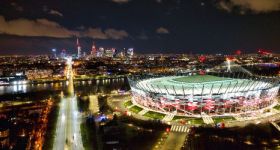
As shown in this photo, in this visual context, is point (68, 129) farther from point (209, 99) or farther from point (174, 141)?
point (209, 99)

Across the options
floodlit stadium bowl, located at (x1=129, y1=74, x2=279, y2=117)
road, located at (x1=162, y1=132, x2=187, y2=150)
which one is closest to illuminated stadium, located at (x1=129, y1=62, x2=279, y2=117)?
floodlit stadium bowl, located at (x1=129, y1=74, x2=279, y2=117)

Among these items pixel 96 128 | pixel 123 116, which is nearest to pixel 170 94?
pixel 123 116

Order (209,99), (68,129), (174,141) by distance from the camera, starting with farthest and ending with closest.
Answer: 1. (209,99)
2. (68,129)
3. (174,141)

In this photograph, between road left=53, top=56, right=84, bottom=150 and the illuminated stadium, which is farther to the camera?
the illuminated stadium

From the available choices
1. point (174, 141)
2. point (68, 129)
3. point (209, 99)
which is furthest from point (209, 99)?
point (68, 129)

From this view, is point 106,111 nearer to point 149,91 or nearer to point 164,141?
Answer: point 149,91

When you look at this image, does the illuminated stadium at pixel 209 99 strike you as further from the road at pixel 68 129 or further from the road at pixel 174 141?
the road at pixel 68 129

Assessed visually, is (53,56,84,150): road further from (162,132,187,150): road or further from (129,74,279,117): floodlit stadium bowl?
(129,74,279,117): floodlit stadium bowl

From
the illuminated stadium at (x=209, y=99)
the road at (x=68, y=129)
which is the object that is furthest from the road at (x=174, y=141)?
the illuminated stadium at (x=209, y=99)
